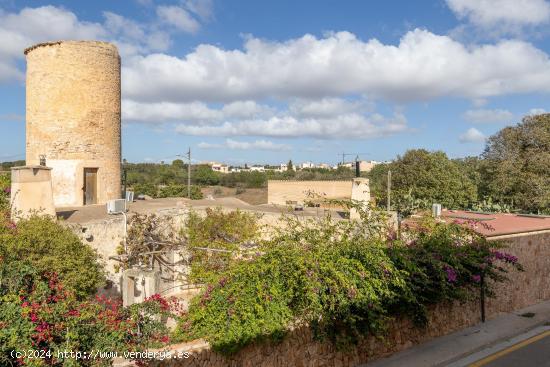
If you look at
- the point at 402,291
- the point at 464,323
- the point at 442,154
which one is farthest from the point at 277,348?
→ the point at 442,154

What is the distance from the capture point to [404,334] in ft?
29.9

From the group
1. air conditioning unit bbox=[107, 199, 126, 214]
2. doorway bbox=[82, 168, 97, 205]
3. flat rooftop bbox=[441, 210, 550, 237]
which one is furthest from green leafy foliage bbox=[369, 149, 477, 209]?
air conditioning unit bbox=[107, 199, 126, 214]

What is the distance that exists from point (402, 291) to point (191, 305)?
13.5ft

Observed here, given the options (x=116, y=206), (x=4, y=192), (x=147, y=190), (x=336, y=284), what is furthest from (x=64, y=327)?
(x=147, y=190)

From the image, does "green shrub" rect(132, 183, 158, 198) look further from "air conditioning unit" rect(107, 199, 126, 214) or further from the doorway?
"air conditioning unit" rect(107, 199, 126, 214)

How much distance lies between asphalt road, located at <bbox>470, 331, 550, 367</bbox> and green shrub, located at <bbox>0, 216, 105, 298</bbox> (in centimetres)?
820

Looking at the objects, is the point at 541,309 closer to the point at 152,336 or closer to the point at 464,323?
the point at 464,323

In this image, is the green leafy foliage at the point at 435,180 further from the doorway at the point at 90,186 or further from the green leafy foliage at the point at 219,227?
the doorway at the point at 90,186

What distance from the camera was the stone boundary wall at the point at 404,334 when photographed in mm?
6578

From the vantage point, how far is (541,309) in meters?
12.3

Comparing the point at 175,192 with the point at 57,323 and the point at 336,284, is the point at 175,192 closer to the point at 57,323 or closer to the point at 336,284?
the point at 336,284

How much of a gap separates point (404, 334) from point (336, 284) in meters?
2.54

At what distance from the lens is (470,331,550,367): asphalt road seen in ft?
27.6

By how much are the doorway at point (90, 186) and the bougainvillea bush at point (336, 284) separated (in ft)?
37.2
